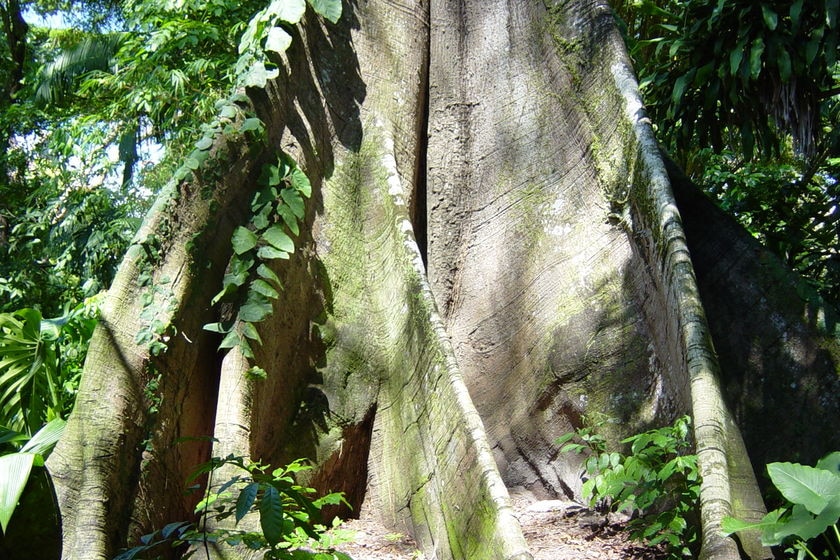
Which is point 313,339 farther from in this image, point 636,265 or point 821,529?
point 821,529

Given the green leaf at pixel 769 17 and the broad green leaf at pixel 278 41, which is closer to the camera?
the green leaf at pixel 769 17

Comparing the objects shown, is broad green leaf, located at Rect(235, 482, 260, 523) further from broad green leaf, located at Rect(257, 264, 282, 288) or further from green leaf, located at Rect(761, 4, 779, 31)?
green leaf, located at Rect(761, 4, 779, 31)

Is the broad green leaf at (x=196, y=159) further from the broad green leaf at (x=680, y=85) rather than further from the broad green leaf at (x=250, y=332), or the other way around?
the broad green leaf at (x=680, y=85)

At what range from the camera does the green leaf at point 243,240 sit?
4016 mm

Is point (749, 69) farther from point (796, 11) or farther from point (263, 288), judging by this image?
point (263, 288)

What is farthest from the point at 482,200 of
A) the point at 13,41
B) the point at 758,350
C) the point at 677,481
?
the point at 13,41

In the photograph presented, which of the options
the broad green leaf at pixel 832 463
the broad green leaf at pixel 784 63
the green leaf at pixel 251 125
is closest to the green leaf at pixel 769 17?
the broad green leaf at pixel 784 63

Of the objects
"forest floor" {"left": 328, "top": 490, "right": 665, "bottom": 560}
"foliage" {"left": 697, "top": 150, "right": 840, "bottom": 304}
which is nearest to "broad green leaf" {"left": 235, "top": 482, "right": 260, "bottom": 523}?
"forest floor" {"left": 328, "top": 490, "right": 665, "bottom": 560}

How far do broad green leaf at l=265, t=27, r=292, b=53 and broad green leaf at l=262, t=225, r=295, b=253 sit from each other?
1.07m

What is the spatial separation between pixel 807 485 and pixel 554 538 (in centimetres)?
142

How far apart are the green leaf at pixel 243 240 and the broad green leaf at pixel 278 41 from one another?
1083mm

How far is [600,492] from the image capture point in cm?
343

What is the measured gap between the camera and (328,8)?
15.5 feet

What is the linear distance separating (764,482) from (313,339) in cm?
235
